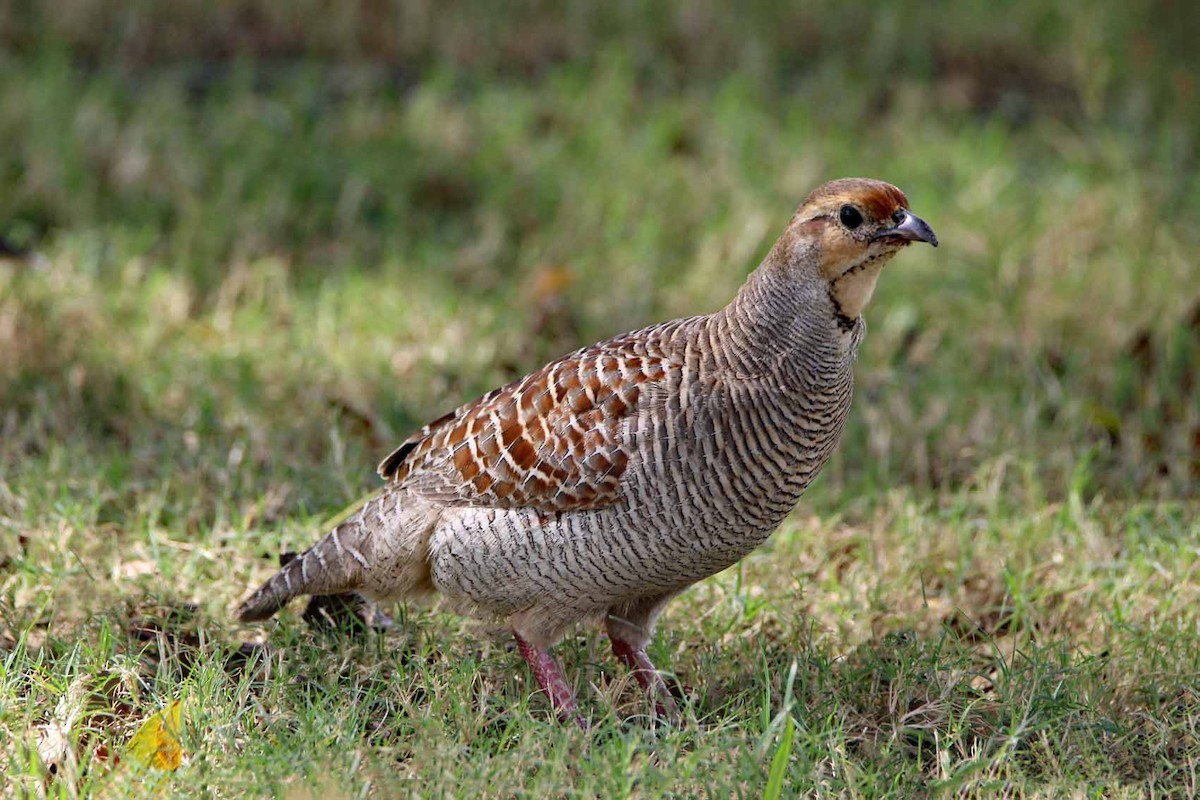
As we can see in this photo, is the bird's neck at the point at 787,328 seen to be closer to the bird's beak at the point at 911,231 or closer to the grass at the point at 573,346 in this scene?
the bird's beak at the point at 911,231

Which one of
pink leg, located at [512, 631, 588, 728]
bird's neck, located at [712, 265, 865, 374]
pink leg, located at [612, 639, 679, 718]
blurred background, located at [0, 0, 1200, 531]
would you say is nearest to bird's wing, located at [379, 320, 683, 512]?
bird's neck, located at [712, 265, 865, 374]

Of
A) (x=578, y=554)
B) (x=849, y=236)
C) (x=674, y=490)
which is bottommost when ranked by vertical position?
(x=578, y=554)

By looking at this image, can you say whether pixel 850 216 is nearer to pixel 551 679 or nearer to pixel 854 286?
pixel 854 286

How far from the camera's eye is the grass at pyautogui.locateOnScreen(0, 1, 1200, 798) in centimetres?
346

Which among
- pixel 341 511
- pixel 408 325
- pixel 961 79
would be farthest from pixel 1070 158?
pixel 341 511

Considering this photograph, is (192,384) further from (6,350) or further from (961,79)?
(961,79)

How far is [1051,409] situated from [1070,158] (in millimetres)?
2270

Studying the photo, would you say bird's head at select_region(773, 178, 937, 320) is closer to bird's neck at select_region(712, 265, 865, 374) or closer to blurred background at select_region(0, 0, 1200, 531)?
bird's neck at select_region(712, 265, 865, 374)

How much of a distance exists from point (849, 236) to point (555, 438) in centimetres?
85

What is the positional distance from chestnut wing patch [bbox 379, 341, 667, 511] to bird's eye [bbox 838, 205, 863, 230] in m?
0.55

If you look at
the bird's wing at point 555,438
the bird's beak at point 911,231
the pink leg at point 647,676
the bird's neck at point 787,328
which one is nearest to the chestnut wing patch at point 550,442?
the bird's wing at point 555,438

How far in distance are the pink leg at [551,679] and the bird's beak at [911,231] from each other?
4.25 ft

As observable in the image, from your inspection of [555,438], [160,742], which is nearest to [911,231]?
[555,438]

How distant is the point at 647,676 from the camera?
12.4ft
